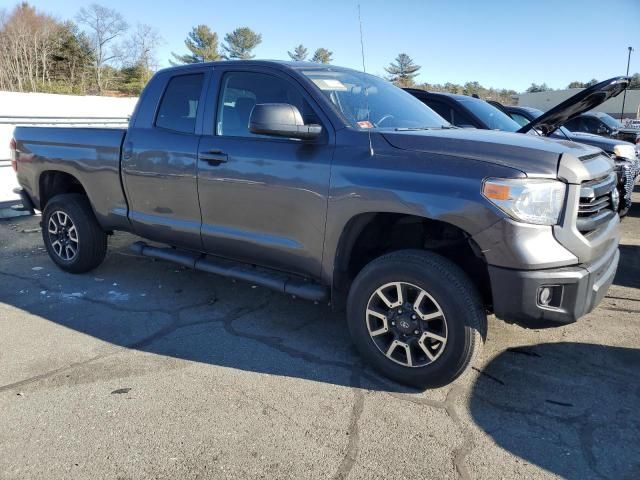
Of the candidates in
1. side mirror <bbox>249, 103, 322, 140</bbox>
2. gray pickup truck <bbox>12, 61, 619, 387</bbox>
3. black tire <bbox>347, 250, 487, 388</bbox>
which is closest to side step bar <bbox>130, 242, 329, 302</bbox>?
gray pickup truck <bbox>12, 61, 619, 387</bbox>

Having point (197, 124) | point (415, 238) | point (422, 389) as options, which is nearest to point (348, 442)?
point (422, 389)

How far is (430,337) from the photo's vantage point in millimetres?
3057

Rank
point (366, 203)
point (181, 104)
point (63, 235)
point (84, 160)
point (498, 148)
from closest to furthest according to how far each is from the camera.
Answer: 1. point (498, 148)
2. point (366, 203)
3. point (181, 104)
4. point (84, 160)
5. point (63, 235)

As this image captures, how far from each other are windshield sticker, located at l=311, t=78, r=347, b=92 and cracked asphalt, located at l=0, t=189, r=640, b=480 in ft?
6.00

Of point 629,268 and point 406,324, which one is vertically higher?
point 406,324

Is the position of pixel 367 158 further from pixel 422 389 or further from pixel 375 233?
pixel 422 389

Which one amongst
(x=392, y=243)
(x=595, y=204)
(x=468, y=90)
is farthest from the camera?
(x=468, y=90)

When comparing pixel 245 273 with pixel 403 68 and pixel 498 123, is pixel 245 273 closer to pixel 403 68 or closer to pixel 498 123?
pixel 498 123

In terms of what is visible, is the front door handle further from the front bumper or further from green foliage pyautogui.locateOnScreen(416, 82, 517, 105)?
green foliage pyautogui.locateOnScreen(416, 82, 517, 105)

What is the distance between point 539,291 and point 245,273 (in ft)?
6.93

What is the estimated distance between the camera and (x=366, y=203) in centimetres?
313

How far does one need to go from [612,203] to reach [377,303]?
1.70 metres

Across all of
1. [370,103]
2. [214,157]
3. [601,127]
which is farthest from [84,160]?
[601,127]

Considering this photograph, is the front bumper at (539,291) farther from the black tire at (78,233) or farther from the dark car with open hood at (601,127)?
the dark car with open hood at (601,127)
